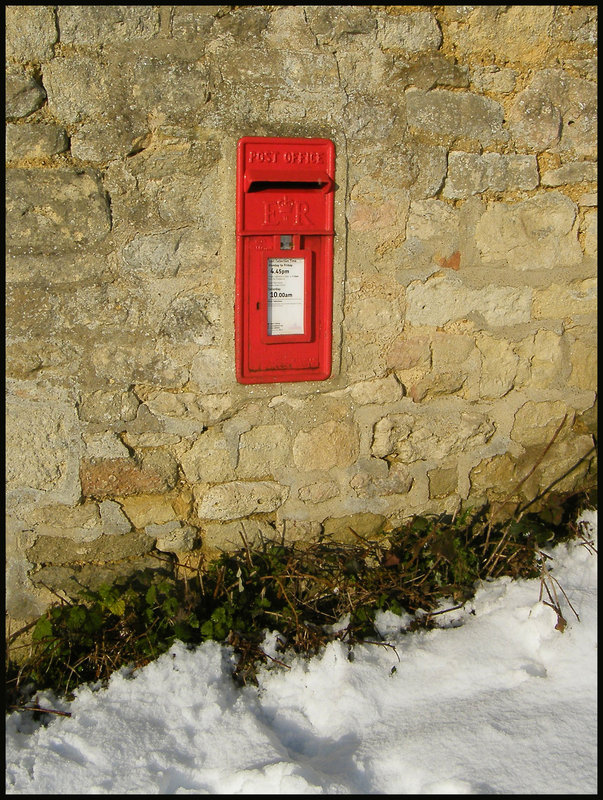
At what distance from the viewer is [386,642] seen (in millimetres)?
2609

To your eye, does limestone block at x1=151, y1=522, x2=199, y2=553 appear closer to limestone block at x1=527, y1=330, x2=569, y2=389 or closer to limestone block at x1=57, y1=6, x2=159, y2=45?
limestone block at x1=527, y1=330, x2=569, y2=389

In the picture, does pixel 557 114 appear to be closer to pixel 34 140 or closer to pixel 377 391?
pixel 377 391

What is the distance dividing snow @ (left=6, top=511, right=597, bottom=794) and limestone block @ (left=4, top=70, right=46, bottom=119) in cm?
192

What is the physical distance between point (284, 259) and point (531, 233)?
1.05 m

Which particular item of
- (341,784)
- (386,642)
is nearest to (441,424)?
(386,642)

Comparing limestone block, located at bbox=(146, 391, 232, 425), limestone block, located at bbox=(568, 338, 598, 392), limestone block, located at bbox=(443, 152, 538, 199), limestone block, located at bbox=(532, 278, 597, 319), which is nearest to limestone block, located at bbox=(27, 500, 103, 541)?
limestone block, located at bbox=(146, 391, 232, 425)

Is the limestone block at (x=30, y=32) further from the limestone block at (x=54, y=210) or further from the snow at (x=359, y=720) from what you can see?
the snow at (x=359, y=720)

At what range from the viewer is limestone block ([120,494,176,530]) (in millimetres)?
2713

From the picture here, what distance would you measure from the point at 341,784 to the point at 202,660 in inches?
27.4

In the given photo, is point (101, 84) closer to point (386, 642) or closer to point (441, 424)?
point (441, 424)

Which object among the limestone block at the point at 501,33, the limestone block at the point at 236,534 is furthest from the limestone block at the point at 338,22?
the limestone block at the point at 236,534

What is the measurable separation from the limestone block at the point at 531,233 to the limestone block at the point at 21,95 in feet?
5.52

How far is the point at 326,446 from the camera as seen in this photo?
9.31ft

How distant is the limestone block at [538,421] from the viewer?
3.07 m
